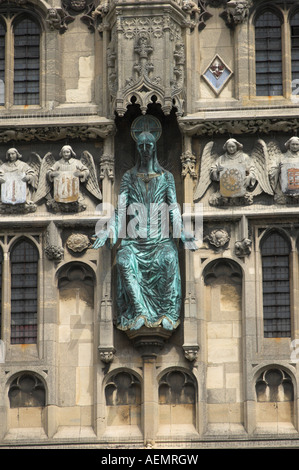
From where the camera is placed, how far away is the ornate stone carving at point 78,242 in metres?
39.3

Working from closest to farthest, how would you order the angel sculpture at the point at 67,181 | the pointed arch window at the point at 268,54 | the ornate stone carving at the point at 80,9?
1. the angel sculpture at the point at 67,181
2. the pointed arch window at the point at 268,54
3. the ornate stone carving at the point at 80,9

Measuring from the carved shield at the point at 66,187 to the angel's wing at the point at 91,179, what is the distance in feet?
0.76

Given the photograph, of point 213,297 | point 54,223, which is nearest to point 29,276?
point 54,223

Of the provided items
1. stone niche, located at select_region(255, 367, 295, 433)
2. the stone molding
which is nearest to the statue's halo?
the stone molding

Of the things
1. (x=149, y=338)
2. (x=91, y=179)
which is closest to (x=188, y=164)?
(x=91, y=179)

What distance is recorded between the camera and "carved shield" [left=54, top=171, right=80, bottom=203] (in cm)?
3947

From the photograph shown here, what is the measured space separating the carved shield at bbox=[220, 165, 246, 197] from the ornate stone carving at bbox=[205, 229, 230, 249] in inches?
27.9

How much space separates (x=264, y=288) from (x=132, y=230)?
268 cm

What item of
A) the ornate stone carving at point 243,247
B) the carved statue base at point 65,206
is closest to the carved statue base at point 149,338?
the ornate stone carving at point 243,247

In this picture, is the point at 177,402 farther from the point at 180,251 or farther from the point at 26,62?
the point at 26,62

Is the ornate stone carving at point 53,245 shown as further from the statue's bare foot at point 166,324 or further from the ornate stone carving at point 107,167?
the statue's bare foot at point 166,324

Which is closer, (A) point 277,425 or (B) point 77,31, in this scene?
(A) point 277,425

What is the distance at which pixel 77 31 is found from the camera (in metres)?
40.8
